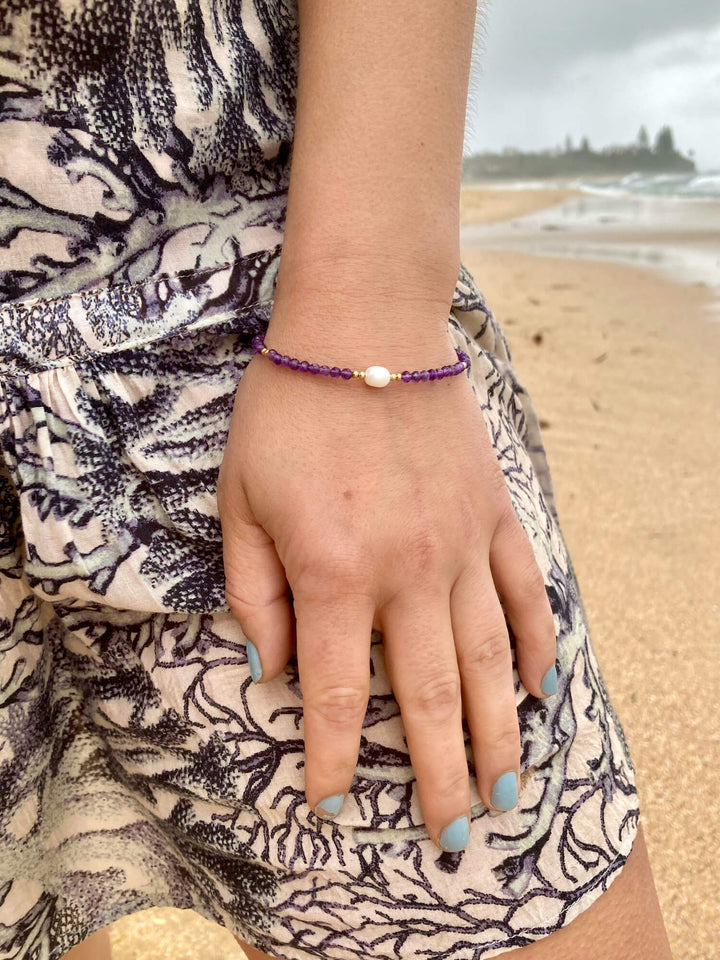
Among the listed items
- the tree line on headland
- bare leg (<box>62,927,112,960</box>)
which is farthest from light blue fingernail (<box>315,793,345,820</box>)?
the tree line on headland

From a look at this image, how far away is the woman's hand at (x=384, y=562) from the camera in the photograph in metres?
0.55

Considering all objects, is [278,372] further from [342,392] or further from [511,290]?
[511,290]

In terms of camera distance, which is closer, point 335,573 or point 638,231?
point 335,573

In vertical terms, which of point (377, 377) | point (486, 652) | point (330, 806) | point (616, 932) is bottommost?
point (616, 932)

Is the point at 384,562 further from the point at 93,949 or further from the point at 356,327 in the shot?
the point at 93,949

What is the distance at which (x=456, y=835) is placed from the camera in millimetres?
586

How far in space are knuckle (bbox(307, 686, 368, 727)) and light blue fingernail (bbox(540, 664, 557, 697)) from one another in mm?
144

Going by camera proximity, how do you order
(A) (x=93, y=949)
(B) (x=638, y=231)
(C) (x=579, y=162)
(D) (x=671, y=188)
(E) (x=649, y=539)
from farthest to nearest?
(C) (x=579, y=162) → (D) (x=671, y=188) → (B) (x=638, y=231) → (E) (x=649, y=539) → (A) (x=93, y=949)

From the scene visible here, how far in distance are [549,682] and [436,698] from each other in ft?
0.37

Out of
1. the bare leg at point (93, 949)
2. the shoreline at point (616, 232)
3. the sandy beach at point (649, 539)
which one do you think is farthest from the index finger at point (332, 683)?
the shoreline at point (616, 232)

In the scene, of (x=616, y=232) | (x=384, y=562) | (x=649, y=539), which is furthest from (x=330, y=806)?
(x=616, y=232)

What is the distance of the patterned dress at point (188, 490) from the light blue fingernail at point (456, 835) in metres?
0.02

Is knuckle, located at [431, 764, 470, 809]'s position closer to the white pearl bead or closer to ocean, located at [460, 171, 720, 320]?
the white pearl bead

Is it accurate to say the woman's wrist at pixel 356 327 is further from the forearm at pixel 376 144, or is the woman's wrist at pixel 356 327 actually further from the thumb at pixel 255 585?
the thumb at pixel 255 585
